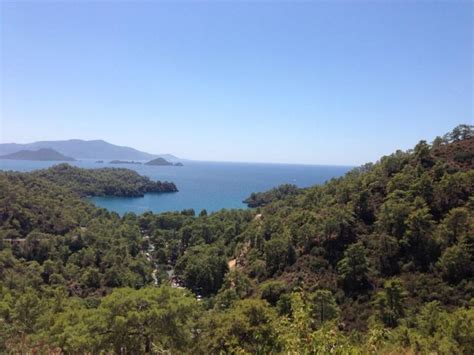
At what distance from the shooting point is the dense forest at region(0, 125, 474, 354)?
38.1 feet

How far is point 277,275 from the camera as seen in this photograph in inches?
1245

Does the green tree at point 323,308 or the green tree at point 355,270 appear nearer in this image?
the green tree at point 323,308

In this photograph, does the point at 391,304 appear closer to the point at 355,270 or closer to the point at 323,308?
the point at 323,308

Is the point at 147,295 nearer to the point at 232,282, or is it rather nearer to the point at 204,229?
the point at 232,282

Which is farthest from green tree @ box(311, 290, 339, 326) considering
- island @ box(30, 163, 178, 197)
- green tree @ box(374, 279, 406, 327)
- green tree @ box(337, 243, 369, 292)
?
island @ box(30, 163, 178, 197)

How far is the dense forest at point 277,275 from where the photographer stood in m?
11.6

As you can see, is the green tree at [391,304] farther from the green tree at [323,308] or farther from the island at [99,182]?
the island at [99,182]

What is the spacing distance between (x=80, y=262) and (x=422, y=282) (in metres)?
35.4

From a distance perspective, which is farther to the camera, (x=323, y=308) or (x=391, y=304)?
(x=391, y=304)

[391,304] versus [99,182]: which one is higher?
[99,182]

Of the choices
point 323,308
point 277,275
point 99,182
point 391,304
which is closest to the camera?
point 323,308

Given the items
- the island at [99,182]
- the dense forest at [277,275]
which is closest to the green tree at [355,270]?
the dense forest at [277,275]

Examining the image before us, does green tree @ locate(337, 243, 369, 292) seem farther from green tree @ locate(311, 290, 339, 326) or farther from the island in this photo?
the island

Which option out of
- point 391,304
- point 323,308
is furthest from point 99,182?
point 391,304
